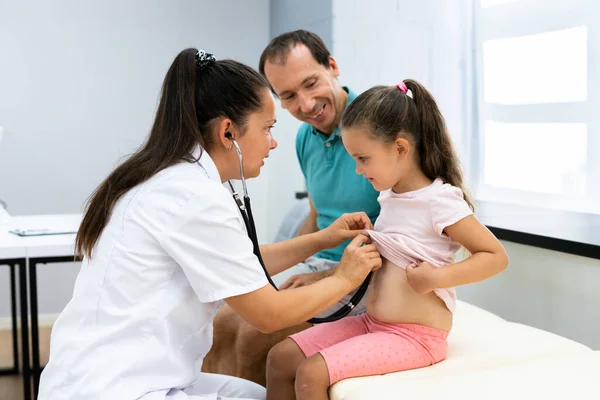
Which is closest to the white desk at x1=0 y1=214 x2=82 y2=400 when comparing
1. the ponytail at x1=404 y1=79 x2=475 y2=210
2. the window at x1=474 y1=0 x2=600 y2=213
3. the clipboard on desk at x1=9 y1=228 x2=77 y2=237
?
the clipboard on desk at x1=9 y1=228 x2=77 y2=237

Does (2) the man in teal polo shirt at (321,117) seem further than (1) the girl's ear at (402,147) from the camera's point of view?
Yes

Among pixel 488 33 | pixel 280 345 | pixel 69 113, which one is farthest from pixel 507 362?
pixel 69 113

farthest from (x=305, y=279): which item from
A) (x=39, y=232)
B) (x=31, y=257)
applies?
(x=39, y=232)

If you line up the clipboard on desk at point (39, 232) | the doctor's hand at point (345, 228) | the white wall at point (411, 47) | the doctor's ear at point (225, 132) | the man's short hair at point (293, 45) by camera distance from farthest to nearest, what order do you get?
the white wall at point (411, 47) → the clipboard on desk at point (39, 232) → the man's short hair at point (293, 45) → the doctor's hand at point (345, 228) → the doctor's ear at point (225, 132)

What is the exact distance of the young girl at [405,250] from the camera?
1456 mm

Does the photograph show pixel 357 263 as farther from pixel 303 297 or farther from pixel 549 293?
pixel 549 293

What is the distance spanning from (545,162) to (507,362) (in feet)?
3.04

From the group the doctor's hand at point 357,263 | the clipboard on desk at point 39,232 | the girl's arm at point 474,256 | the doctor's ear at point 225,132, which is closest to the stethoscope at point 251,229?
the doctor's ear at point 225,132

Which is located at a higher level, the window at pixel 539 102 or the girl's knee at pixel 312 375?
the window at pixel 539 102

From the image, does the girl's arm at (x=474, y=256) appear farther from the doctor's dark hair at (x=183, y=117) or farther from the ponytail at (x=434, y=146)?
the doctor's dark hair at (x=183, y=117)

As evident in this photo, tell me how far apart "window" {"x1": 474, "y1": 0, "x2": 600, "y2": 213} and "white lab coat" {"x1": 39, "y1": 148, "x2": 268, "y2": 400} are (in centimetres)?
128

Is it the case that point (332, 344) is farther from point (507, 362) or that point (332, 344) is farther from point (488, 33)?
point (488, 33)

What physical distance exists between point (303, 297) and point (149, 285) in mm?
302

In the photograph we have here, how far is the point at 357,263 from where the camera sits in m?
1.47
